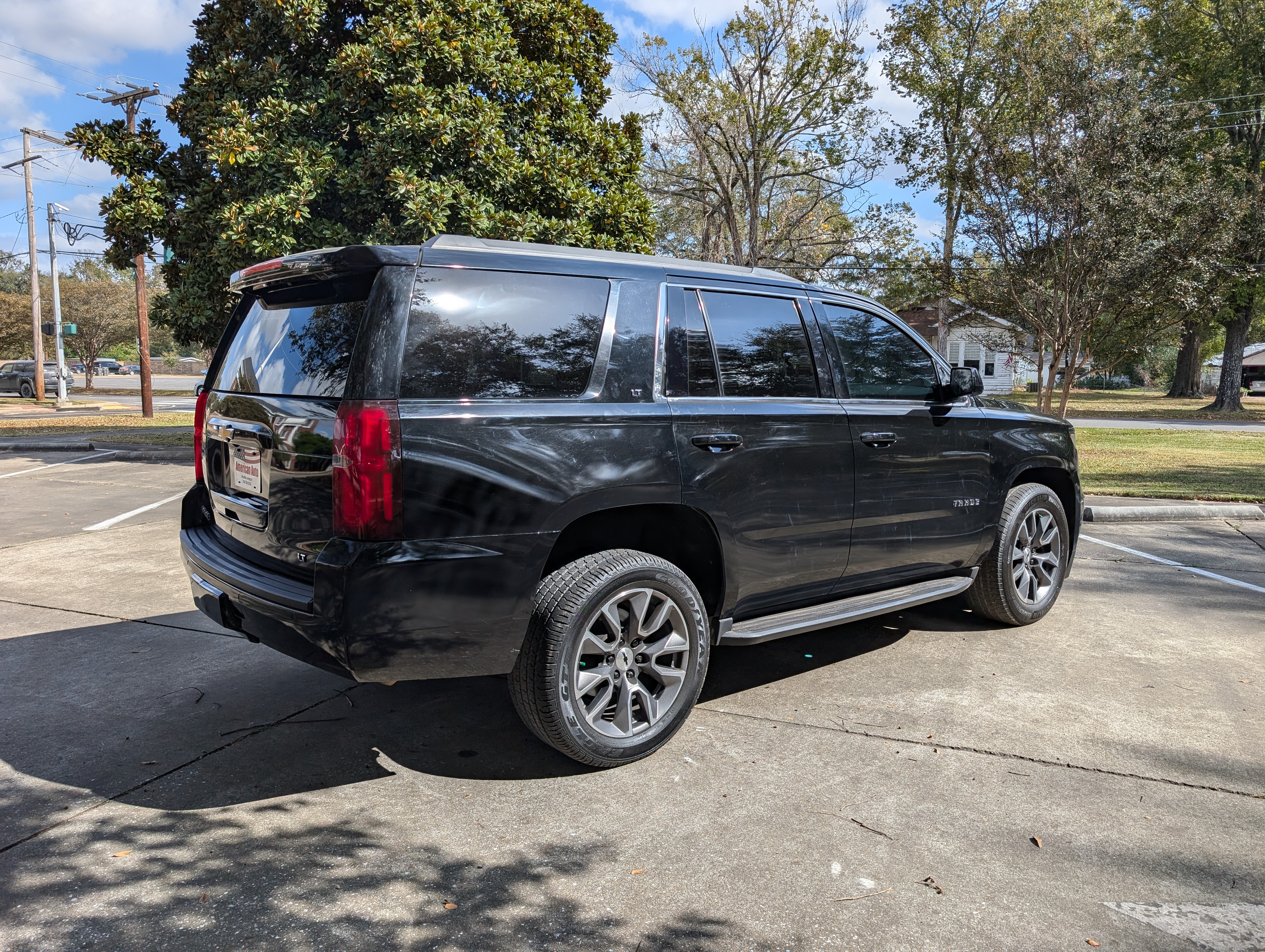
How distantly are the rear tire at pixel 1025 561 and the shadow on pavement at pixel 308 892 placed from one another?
3.24m

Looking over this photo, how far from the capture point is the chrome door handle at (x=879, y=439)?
4.37m

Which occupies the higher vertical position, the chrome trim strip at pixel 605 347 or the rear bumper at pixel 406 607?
the chrome trim strip at pixel 605 347

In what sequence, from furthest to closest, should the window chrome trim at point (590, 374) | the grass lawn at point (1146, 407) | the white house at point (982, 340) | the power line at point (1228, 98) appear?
the white house at point (982, 340) < the grass lawn at point (1146, 407) < the power line at point (1228, 98) < the window chrome trim at point (590, 374)

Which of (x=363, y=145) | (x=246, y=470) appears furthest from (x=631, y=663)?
(x=363, y=145)

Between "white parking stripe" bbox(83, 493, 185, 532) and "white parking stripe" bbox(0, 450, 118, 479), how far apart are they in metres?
3.84

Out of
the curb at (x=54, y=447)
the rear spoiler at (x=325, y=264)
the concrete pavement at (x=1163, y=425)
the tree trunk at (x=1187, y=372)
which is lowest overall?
the curb at (x=54, y=447)

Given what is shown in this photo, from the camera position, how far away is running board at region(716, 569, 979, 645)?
393 cm

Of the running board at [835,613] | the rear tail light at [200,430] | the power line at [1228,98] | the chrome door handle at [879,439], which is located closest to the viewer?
the running board at [835,613]

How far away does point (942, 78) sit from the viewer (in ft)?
89.8

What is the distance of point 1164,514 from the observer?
9.48 meters

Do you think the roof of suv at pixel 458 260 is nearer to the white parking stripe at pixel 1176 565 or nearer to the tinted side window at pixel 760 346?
the tinted side window at pixel 760 346

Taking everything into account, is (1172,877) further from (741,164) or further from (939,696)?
(741,164)

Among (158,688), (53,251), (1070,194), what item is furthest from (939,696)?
(53,251)

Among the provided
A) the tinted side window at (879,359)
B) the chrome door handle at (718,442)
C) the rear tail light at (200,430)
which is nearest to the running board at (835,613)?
the chrome door handle at (718,442)
